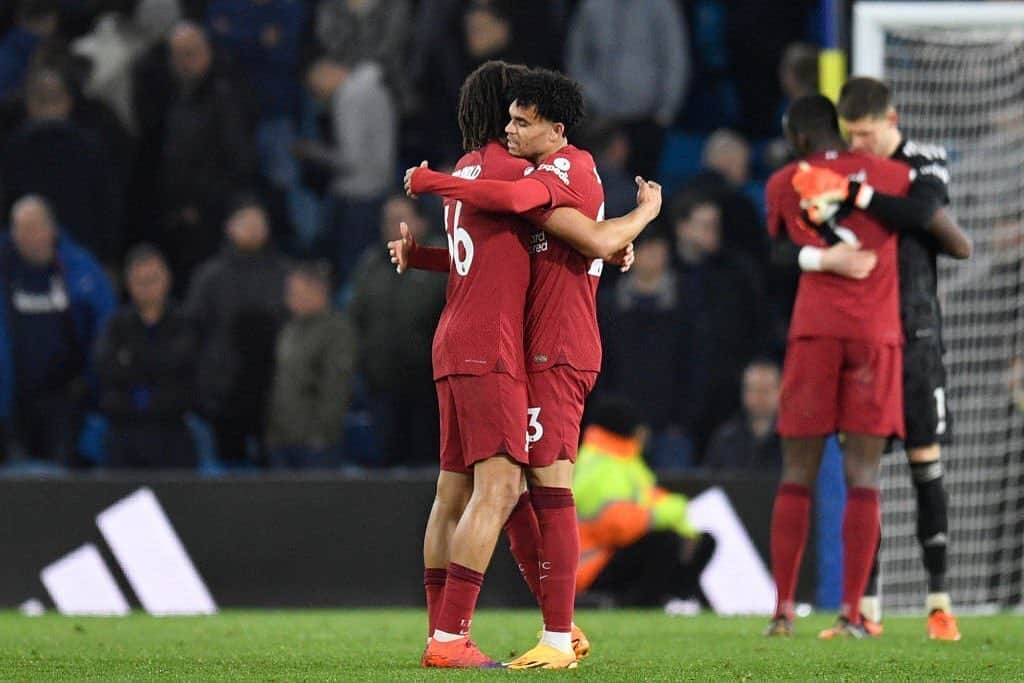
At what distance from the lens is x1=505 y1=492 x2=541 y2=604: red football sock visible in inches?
243

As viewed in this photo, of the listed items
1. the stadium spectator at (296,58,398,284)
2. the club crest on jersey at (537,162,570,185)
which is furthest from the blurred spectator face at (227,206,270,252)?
the club crest on jersey at (537,162,570,185)

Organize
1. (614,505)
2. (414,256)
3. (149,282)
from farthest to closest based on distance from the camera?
(149,282), (614,505), (414,256)

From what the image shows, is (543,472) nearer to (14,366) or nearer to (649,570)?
(649,570)

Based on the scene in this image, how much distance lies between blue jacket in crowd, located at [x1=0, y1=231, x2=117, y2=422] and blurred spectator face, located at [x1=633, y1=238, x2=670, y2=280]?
341 cm

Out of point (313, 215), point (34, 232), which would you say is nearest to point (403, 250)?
point (34, 232)

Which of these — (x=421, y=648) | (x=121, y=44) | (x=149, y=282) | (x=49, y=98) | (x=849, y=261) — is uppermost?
(x=121, y=44)

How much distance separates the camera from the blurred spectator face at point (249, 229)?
1198cm

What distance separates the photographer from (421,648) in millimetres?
6633

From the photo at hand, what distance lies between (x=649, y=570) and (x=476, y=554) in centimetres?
442

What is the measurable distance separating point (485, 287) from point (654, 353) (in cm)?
611

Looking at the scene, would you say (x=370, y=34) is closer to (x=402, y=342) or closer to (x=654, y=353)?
(x=402, y=342)

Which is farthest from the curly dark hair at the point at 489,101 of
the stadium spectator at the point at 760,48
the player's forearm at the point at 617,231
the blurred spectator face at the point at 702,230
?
the stadium spectator at the point at 760,48

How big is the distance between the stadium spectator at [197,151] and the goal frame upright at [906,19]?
5.12 m

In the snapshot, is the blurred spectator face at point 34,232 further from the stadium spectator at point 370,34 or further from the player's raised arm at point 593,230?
→ the player's raised arm at point 593,230
